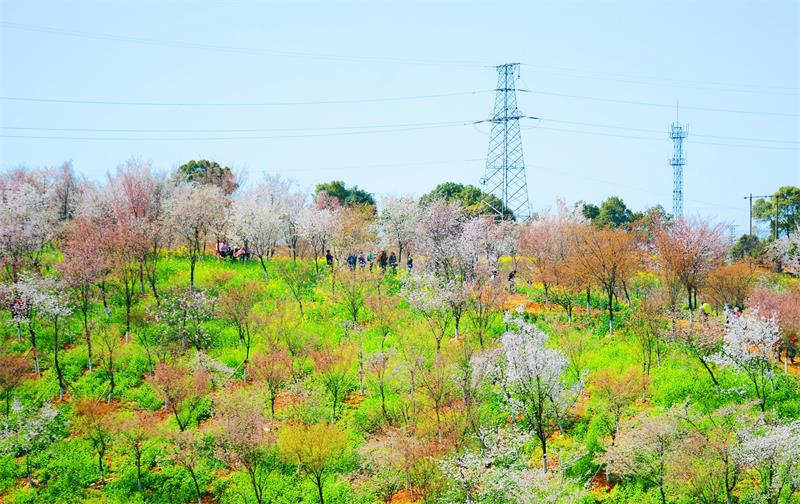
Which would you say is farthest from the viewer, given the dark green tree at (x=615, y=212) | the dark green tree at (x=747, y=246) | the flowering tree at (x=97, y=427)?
the dark green tree at (x=615, y=212)

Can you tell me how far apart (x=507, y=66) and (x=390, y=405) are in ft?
118

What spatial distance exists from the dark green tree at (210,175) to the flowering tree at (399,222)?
60.3 feet

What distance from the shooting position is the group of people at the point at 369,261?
54.2 m

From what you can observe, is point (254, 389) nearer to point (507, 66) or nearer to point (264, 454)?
point (264, 454)

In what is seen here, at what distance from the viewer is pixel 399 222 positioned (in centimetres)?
6306

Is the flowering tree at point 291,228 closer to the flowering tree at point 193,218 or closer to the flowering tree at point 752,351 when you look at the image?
the flowering tree at point 193,218

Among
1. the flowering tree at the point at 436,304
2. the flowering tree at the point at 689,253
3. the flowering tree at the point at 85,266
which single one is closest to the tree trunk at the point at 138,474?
the flowering tree at the point at 85,266

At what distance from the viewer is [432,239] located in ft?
179

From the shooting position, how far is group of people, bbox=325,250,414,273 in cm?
5415

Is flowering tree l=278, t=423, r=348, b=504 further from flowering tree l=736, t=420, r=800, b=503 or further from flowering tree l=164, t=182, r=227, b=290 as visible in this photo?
flowering tree l=164, t=182, r=227, b=290

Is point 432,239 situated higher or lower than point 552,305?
higher

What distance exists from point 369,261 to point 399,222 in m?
6.48

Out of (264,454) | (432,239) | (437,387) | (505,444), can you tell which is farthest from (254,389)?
(432,239)

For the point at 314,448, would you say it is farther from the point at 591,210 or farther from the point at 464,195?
the point at 591,210
